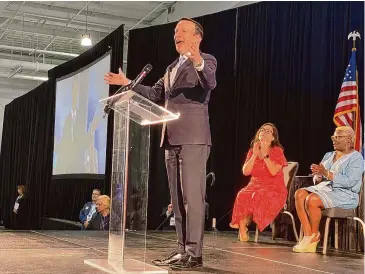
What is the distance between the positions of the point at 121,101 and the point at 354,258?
2.09 m

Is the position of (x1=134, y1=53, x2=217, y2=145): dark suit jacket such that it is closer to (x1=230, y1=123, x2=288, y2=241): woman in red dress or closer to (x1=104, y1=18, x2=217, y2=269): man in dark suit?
(x1=104, y1=18, x2=217, y2=269): man in dark suit

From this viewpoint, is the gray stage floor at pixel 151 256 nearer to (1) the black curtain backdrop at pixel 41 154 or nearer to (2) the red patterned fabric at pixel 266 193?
(2) the red patterned fabric at pixel 266 193

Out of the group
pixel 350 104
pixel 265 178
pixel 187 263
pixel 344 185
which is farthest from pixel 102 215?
pixel 187 263

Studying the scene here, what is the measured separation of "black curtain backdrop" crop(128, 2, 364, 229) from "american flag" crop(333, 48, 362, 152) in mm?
242

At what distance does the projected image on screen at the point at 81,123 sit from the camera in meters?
8.35

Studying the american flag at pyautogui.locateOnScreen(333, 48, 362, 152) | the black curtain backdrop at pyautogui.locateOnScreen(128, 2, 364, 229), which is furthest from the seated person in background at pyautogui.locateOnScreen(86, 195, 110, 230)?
the american flag at pyautogui.locateOnScreen(333, 48, 362, 152)

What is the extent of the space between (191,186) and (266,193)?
2.09m

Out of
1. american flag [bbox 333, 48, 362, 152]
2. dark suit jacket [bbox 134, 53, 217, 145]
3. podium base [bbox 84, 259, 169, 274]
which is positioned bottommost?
podium base [bbox 84, 259, 169, 274]

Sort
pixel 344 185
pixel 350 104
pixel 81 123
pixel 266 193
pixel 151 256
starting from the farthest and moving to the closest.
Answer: pixel 81 123 → pixel 350 104 → pixel 266 193 → pixel 344 185 → pixel 151 256

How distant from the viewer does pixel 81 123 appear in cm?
905

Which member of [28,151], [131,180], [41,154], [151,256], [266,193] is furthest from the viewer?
[28,151]

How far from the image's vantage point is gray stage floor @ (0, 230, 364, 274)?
2391 millimetres

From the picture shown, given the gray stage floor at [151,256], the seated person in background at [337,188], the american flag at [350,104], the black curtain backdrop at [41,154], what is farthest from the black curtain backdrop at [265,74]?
the gray stage floor at [151,256]

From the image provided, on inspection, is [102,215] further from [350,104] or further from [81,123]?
[81,123]
